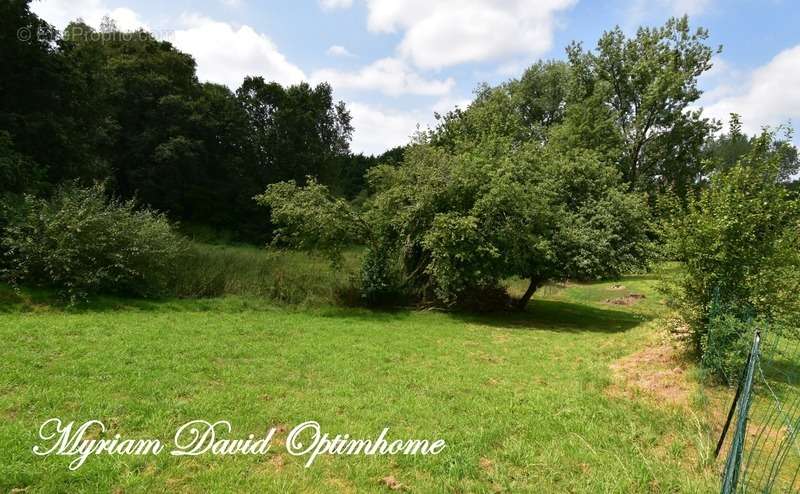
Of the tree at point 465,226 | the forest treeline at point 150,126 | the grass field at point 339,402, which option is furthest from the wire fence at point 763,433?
the forest treeline at point 150,126

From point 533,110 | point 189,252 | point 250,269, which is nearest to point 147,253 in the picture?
point 189,252

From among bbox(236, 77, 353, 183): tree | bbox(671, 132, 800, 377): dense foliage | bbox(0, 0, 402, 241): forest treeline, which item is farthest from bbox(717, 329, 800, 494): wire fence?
bbox(236, 77, 353, 183): tree

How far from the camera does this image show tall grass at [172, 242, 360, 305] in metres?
13.3

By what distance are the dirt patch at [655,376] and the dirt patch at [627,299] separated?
13463 millimetres

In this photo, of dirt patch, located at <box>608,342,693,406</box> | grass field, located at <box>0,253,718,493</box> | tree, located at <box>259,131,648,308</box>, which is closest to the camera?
grass field, located at <box>0,253,718,493</box>

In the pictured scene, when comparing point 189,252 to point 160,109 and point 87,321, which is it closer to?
point 87,321

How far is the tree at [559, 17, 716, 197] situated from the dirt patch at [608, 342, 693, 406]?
19.8 metres

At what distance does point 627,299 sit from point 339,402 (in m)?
19.7

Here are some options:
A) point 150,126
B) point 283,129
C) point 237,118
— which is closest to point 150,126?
point 150,126

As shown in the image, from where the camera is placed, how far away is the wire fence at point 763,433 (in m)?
3.04

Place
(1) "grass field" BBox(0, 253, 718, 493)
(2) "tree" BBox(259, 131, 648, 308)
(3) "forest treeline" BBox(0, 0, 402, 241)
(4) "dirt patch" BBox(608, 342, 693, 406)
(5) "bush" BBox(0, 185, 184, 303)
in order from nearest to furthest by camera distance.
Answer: (1) "grass field" BBox(0, 253, 718, 493), (4) "dirt patch" BBox(608, 342, 693, 406), (5) "bush" BBox(0, 185, 184, 303), (2) "tree" BBox(259, 131, 648, 308), (3) "forest treeline" BBox(0, 0, 402, 241)

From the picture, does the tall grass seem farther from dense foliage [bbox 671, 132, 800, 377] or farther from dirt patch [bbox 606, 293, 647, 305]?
dirt patch [bbox 606, 293, 647, 305]

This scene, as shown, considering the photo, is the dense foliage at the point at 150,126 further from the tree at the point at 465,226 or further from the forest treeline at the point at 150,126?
the tree at the point at 465,226

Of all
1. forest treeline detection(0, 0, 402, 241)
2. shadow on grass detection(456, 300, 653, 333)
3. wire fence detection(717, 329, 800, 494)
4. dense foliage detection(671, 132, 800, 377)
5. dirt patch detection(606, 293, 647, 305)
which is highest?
forest treeline detection(0, 0, 402, 241)
